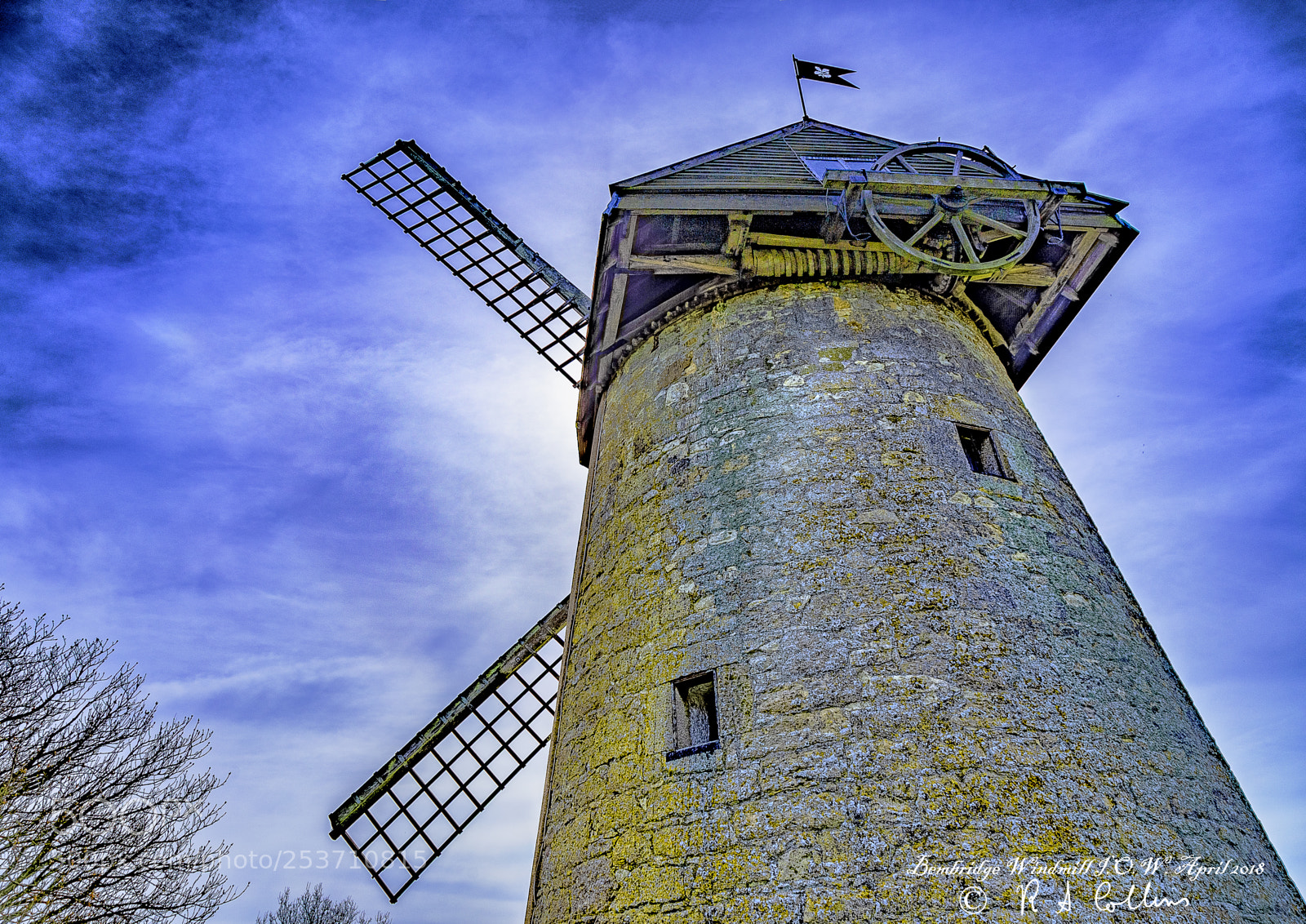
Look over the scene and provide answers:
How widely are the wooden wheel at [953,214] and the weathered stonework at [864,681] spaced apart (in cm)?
66

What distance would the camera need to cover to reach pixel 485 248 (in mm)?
9492

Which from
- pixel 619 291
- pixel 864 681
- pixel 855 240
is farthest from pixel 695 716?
pixel 619 291

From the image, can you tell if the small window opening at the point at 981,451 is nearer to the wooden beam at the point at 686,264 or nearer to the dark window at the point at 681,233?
the wooden beam at the point at 686,264

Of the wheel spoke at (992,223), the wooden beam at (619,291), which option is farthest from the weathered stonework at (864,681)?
the wooden beam at (619,291)

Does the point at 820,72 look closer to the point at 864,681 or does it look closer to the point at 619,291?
the point at 619,291

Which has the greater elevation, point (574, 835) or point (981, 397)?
point (981, 397)

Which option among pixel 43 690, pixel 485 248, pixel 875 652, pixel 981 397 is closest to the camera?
pixel 875 652

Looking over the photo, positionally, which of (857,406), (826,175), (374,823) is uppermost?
(826,175)

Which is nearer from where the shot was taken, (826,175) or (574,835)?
(574,835)

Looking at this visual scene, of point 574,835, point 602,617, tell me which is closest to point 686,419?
point 602,617

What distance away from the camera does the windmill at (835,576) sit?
3.32 metres

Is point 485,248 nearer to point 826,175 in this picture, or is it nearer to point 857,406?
point 826,175

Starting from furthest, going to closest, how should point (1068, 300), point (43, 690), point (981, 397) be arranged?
point (43, 690) → point (1068, 300) → point (981, 397)

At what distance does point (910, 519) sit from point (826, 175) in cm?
283
